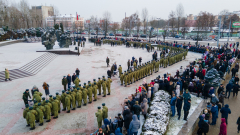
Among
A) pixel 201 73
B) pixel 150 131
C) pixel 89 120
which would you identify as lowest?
pixel 89 120

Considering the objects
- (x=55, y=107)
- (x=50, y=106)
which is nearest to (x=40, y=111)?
(x=50, y=106)

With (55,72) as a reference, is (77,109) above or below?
below

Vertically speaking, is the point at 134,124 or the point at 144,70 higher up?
the point at 144,70

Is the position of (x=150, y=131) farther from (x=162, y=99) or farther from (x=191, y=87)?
(x=191, y=87)

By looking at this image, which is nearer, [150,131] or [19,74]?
[150,131]

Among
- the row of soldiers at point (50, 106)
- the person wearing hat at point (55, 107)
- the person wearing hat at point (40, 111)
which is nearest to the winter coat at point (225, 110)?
the row of soldiers at point (50, 106)

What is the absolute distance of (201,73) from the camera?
12328 mm

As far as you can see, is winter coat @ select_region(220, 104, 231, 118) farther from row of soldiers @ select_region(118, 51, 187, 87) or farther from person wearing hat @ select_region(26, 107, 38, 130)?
person wearing hat @ select_region(26, 107, 38, 130)

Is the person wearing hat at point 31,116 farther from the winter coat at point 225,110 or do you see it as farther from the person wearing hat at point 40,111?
the winter coat at point 225,110

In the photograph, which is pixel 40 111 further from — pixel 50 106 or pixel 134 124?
pixel 134 124

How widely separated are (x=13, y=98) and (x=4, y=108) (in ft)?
4.10

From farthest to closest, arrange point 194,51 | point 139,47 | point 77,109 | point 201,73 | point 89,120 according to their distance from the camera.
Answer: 1. point 139,47
2. point 194,51
3. point 201,73
4. point 77,109
5. point 89,120

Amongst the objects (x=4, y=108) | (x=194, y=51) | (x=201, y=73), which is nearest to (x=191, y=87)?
(x=201, y=73)

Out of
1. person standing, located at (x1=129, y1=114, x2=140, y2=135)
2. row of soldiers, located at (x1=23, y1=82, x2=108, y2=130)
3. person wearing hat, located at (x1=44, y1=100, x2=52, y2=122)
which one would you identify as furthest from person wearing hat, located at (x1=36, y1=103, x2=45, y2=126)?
person standing, located at (x1=129, y1=114, x2=140, y2=135)
